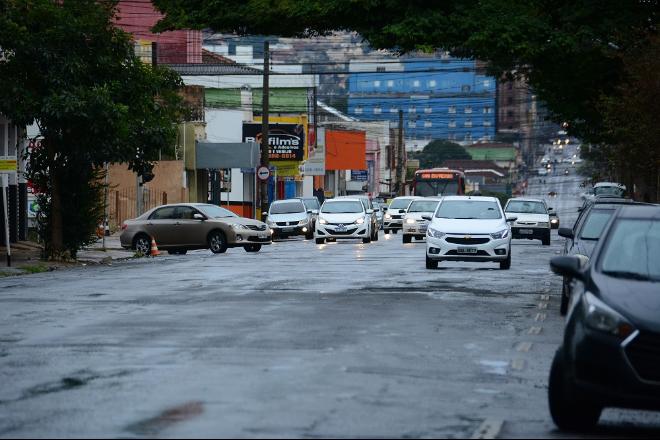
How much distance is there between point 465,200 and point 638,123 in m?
4.90

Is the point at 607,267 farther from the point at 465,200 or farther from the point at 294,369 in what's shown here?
the point at 465,200

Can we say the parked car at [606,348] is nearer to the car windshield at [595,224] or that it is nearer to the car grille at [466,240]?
the car windshield at [595,224]

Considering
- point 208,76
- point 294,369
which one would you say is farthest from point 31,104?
point 208,76

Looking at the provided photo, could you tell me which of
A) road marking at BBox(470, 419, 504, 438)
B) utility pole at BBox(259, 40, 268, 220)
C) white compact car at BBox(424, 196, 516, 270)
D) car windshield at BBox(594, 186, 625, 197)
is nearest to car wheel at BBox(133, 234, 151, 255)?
white compact car at BBox(424, 196, 516, 270)

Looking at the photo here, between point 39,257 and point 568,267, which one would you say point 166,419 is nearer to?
point 568,267

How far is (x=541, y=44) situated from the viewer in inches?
1025

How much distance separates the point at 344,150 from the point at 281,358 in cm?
10479

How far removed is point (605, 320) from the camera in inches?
393

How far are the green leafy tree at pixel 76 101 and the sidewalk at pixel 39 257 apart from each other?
2.57 feet

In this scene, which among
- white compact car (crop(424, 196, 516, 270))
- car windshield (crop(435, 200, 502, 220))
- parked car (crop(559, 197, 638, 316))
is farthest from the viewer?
car windshield (crop(435, 200, 502, 220))

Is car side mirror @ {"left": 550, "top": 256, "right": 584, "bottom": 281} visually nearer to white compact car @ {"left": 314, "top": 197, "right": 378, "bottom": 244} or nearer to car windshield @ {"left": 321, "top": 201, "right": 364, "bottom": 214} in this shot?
white compact car @ {"left": 314, "top": 197, "right": 378, "bottom": 244}

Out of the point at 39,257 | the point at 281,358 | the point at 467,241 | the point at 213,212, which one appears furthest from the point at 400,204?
the point at 281,358

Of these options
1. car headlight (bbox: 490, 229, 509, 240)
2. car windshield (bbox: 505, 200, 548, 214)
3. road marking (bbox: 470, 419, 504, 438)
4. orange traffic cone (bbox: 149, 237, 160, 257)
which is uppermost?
car headlight (bbox: 490, 229, 509, 240)

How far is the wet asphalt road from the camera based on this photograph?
34.6 feet
